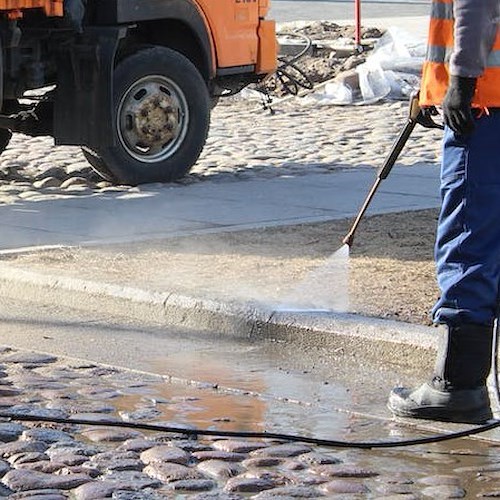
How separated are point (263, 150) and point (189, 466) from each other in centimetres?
907

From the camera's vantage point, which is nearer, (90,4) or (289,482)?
(289,482)

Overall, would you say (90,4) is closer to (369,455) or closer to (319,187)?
(319,187)

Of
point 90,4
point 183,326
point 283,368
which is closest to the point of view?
point 283,368

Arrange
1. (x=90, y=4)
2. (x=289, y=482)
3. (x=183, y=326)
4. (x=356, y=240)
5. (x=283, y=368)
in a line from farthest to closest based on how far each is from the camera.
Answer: (x=90, y=4)
(x=356, y=240)
(x=183, y=326)
(x=283, y=368)
(x=289, y=482)

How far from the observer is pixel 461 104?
5391 mm

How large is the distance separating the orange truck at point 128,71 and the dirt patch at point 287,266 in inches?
87.1

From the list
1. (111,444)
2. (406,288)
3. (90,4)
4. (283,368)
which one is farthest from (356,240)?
(111,444)

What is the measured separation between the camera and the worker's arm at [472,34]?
211 inches

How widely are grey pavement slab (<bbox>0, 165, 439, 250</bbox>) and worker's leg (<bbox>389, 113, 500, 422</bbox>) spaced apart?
3.80 meters

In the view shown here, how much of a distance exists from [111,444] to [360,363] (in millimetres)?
1795

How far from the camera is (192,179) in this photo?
39.5 ft

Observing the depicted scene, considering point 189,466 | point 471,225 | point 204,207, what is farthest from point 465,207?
point 204,207

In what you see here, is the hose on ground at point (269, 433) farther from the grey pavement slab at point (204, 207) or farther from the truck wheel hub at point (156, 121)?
the truck wheel hub at point (156, 121)

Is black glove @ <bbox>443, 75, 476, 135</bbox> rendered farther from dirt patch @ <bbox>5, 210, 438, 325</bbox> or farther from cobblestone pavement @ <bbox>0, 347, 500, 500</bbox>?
dirt patch @ <bbox>5, 210, 438, 325</bbox>
